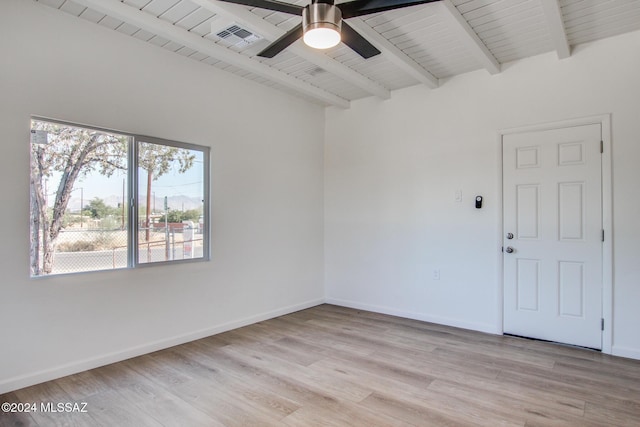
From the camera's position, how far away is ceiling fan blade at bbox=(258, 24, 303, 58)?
2385 millimetres

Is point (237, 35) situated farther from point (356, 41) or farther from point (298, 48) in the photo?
point (356, 41)

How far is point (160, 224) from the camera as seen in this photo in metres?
3.49

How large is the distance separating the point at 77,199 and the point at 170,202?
78 cm

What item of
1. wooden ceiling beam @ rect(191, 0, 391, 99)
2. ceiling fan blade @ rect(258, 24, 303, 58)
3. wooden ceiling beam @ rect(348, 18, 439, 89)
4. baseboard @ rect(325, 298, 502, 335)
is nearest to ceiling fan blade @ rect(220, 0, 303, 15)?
ceiling fan blade @ rect(258, 24, 303, 58)

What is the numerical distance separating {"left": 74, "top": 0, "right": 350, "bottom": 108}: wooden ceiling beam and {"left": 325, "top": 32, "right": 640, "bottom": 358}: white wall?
3.61 ft

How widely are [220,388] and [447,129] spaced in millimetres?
3512

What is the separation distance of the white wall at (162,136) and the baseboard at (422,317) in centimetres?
46

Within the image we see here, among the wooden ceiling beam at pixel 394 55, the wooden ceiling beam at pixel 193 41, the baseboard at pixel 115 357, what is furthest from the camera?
the wooden ceiling beam at pixel 394 55

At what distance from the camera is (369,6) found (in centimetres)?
213

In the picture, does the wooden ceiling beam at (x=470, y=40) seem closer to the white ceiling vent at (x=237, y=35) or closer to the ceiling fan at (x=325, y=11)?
the ceiling fan at (x=325, y=11)

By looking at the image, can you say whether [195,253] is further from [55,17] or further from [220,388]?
[55,17]

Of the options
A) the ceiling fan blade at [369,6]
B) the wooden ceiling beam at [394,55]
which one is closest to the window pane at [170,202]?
the wooden ceiling beam at [394,55]

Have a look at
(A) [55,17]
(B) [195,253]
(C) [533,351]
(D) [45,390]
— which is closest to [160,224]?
(B) [195,253]

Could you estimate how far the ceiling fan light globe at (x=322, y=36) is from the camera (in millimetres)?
2096
